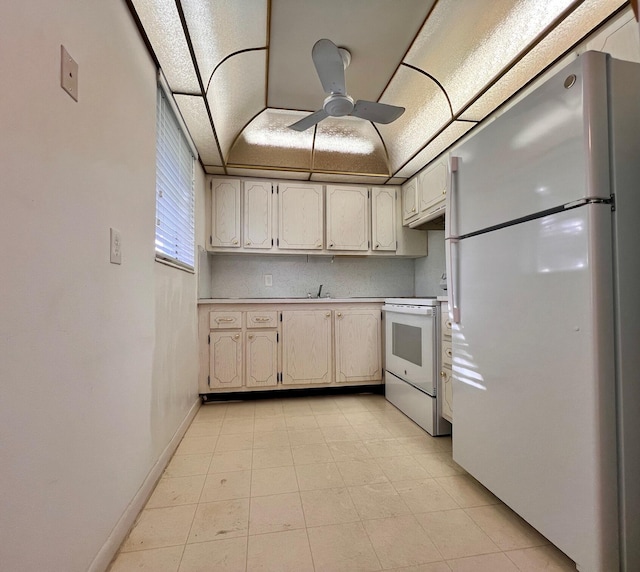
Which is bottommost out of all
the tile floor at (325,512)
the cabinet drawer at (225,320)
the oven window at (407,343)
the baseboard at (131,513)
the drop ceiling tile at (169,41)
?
the tile floor at (325,512)

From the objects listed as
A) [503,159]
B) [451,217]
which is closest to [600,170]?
[503,159]

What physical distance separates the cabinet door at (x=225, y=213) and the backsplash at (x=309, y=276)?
13.7 inches

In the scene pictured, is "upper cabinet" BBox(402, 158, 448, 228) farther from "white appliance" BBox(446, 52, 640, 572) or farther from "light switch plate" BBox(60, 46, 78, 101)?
"light switch plate" BBox(60, 46, 78, 101)

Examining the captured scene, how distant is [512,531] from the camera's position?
4.43 ft

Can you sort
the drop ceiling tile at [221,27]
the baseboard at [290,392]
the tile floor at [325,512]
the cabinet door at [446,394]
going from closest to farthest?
the tile floor at [325,512] → the drop ceiling tile at [221,27] → the cabinet door at [446,394] → the baseboard at [290,392]

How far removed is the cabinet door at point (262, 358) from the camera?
301cm

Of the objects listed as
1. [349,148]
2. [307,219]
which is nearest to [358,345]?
[307,219]

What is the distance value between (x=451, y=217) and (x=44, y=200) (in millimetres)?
1674

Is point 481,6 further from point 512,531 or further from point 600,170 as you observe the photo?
point 512,531

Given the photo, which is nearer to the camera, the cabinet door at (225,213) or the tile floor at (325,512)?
the tile floor at (325,512)

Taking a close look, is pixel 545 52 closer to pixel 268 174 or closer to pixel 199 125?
pixel 199 125

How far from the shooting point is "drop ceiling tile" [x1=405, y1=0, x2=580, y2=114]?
1.66 meters

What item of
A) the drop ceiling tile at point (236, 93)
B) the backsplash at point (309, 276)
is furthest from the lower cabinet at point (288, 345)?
the drop ceiling tile at point (236, 93)

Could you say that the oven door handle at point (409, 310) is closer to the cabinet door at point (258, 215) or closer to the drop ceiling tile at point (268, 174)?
the cabinet door at point (258, 215)
